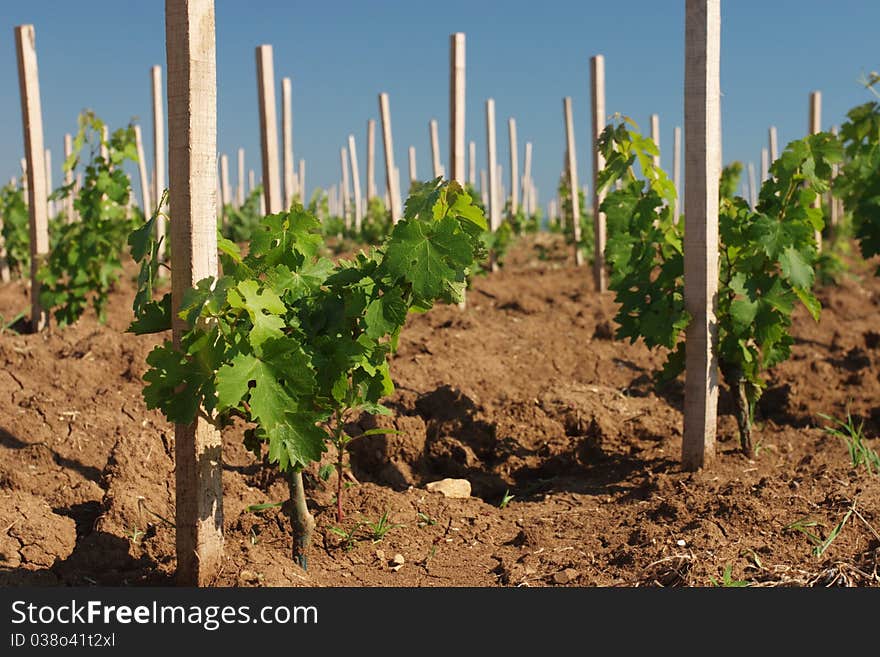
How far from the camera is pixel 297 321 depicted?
3197mm

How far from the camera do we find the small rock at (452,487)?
4.53 m

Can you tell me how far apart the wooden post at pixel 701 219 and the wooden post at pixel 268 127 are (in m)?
3.40

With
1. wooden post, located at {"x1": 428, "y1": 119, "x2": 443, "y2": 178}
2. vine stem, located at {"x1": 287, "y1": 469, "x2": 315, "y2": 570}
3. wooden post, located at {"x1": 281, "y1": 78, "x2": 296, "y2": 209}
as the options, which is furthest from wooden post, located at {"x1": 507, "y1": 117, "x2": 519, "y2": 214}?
vine stem, located at {"x1": 287, "y1": 469, "x2": 315, "y2": 570}

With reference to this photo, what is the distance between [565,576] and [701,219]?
79.8 inches

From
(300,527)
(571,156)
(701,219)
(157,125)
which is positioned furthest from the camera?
(571,156)

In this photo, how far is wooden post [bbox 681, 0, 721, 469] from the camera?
4.36 meters

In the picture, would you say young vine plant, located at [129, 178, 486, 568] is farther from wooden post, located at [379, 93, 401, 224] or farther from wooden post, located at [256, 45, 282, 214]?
wooden post, located at [379, 93, 401, 224]

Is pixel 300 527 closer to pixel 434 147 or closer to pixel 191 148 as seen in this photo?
pixel 191 148

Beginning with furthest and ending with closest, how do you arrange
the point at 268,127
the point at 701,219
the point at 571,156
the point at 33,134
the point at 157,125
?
1. the point at 571,156
2. the point at 157,125
3. the point at 33,134
4. the point at 268,127
5. the point at 701,219

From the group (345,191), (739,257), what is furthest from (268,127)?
(345,191)

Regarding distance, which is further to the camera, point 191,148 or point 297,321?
point 297,321

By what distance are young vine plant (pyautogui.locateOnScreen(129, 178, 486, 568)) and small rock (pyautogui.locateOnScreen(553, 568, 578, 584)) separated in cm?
102

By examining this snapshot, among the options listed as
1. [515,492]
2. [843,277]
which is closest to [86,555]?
[515,492]

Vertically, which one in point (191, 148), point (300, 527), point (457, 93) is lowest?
point (300, 527)
